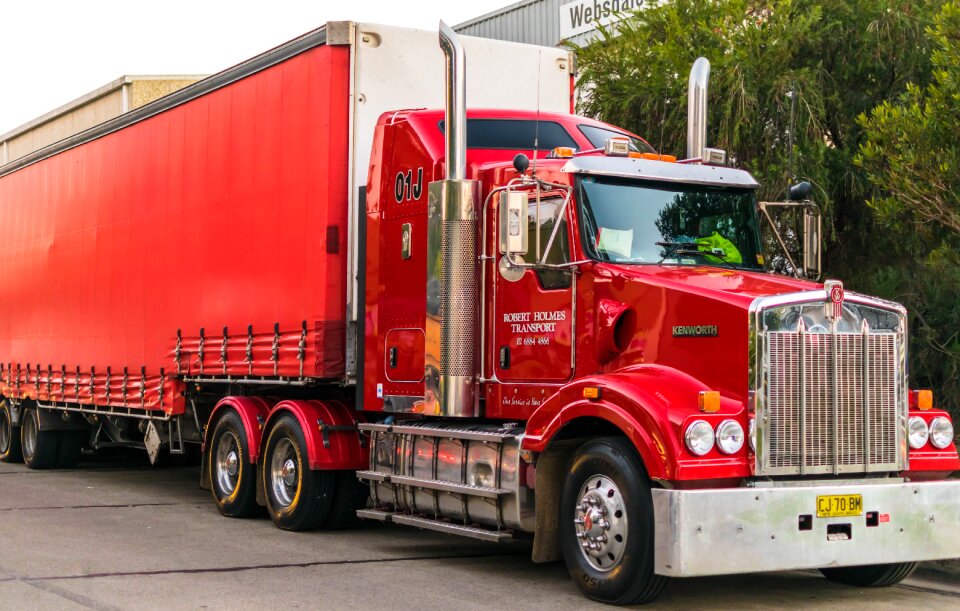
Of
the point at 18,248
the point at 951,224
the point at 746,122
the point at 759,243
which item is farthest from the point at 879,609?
the point at 18,248

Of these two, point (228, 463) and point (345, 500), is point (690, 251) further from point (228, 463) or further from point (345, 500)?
point (228, 463)

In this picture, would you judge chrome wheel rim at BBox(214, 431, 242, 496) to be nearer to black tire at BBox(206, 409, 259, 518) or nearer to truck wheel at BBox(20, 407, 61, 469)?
black tire at BBox(206, 409, 259, 518)

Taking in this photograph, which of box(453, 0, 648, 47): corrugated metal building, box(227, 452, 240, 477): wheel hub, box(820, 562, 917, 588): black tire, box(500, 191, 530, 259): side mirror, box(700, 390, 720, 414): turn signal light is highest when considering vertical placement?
box(453, 0, 648, 47): corrugated metal building

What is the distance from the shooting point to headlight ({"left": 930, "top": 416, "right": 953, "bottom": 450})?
858cm

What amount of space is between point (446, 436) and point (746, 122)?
20.9ft

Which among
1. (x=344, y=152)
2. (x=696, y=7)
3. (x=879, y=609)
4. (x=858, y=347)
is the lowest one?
(x=879, y=609)

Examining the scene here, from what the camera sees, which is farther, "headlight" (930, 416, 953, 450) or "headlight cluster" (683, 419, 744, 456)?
"headlight" (930, 416, 953, 450)

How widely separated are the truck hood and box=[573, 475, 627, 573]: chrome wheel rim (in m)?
1.36

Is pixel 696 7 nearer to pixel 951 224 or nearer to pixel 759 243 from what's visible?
pixel 951 224

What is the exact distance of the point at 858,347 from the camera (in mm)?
8250

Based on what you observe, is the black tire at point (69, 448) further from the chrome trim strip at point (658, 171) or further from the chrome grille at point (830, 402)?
the chrome grille at point (830, 402)

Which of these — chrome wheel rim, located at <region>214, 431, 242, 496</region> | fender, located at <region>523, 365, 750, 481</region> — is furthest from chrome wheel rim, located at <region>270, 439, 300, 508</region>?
fender, located at <region>523, 365, 750, 481</region>

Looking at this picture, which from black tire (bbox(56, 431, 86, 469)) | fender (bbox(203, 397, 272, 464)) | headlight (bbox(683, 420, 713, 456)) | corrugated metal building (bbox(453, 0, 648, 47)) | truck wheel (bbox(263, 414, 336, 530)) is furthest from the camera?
corrugated metal building (bbox(453, 0, 648, 47))

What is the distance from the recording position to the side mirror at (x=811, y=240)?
9.71 meters
